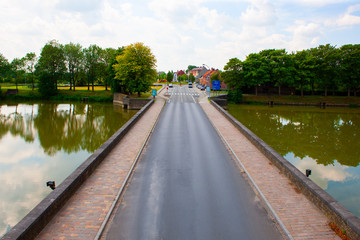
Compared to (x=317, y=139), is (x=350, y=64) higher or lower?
higher

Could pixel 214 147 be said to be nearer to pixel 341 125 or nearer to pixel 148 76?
pixel 341 125

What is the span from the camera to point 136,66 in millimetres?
50969

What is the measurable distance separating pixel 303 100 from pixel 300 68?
7743mm

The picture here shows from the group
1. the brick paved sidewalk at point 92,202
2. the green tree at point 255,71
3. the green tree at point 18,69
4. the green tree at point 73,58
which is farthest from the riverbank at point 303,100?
the green tree at point 18,69

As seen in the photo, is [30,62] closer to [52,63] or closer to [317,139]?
[52,63]

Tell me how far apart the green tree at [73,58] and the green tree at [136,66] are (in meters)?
24.1

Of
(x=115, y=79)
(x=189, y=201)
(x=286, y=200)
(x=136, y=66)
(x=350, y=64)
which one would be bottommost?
(x=189, y=201)

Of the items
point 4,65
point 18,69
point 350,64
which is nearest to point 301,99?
point 350,64

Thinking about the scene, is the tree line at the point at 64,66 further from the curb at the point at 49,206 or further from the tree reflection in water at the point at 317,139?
the curb at the point at 49,206

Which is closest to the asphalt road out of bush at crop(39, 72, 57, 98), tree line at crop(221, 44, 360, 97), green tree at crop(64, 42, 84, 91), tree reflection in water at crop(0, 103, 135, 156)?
tree reflection in water at crop(0, 103, 135, 156)

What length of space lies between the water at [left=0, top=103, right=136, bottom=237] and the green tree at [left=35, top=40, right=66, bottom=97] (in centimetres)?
3210

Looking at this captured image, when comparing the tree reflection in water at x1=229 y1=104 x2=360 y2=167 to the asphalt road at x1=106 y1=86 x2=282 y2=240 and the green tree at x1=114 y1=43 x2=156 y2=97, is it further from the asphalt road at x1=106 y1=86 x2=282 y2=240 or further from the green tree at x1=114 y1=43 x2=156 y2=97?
the green tree at x1=114 y1=43 x2=156 y2=97

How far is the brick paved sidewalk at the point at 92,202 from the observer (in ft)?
25.4

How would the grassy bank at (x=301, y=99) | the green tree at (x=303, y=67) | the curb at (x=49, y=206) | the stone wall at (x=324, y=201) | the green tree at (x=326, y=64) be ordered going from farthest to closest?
the grassy bank at (x=301, y=99) → the green tree at (x=303, y=67) → the green tree at (x=326, y=64) → the stone wall at (x=324, y=201) → the curb at (x=49, y=206)
